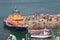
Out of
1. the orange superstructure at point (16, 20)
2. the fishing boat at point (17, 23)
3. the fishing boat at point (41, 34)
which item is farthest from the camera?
the orange superstructure at point (16, 20)

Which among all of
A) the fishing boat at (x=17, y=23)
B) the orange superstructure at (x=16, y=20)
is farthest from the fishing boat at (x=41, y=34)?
the orange superstructure at (x=16, y=20)

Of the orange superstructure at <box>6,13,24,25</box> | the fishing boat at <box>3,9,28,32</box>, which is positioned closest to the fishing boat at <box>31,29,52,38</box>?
the fishing boat at <box>3,9,28,32</box>

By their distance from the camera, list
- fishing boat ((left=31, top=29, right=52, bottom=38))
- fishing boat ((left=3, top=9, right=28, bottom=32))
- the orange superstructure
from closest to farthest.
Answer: fishing boat ((left=31, top=29, right=52, bottom=38)) < fishing boat ((left=3, top=9, right=28, bottom=32)) < the orange superstructure

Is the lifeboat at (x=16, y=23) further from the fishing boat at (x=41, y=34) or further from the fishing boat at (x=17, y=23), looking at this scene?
the fishing boat at (x=41, y=34)

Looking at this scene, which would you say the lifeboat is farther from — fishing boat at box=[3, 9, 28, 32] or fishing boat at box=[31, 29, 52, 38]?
fishing boat at box=[31, 29, 52, 38]

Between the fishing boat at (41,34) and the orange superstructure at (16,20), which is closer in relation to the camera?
the fishing boat at (41,34)

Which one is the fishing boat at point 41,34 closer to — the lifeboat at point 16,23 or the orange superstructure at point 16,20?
the lifeboat at point 16,23

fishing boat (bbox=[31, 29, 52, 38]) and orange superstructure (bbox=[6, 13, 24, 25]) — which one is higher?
orange superstructure (bbox=[6, 13, 24, 25])

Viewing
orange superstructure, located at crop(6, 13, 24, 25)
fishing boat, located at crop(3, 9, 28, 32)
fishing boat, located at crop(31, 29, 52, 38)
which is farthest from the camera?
orange superstructure, located at crop(6, 13, 24, 25)

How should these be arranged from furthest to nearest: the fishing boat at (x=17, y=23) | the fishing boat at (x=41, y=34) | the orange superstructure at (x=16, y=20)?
the orange superstructure at (x=16, y=20)
the fishing boat at (x=17, y=23)
the fishing boat at (x=41, y=34)

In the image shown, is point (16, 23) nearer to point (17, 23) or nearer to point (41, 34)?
point (17, 23)

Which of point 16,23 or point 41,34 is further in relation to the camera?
point 16,23

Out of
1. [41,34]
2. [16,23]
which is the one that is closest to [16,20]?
[16,23]

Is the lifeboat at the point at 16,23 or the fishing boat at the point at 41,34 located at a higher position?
the lifeboat at the point at 16,23
